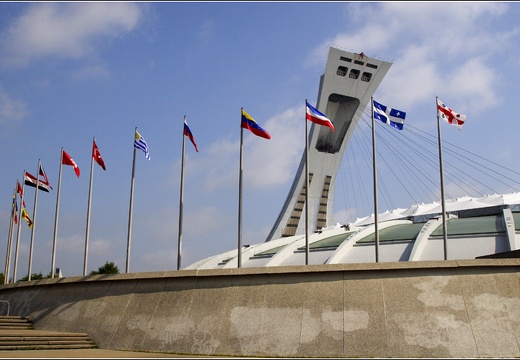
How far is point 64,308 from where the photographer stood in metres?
22.5

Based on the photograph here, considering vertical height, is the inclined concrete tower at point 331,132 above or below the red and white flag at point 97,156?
above

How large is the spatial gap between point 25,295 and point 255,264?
9.91m

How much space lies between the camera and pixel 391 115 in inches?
885

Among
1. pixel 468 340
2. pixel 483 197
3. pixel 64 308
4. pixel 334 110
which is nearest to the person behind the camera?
pixel 468 340

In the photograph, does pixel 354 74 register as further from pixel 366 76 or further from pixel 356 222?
pixel 356 222

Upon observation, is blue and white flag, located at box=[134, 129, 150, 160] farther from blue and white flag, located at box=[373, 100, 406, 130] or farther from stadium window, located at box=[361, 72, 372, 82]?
stadium window, located at box=[361, 72, 372, 82]

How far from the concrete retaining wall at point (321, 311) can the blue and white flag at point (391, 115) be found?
261 inches

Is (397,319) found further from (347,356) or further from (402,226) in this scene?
(402,226)

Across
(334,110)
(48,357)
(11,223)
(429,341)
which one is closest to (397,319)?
(429,341)

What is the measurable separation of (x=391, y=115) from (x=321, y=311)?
8639 millimetres

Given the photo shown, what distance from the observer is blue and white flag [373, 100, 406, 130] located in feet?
73.3

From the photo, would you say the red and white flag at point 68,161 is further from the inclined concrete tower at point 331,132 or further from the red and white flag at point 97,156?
the inclined concrete tower at point 331,132

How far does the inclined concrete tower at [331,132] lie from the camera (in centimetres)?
4666

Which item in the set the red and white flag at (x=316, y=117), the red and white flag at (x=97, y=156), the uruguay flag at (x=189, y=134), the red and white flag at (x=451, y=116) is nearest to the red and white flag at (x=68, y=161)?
the red and white flag at (x=97, y=156)
